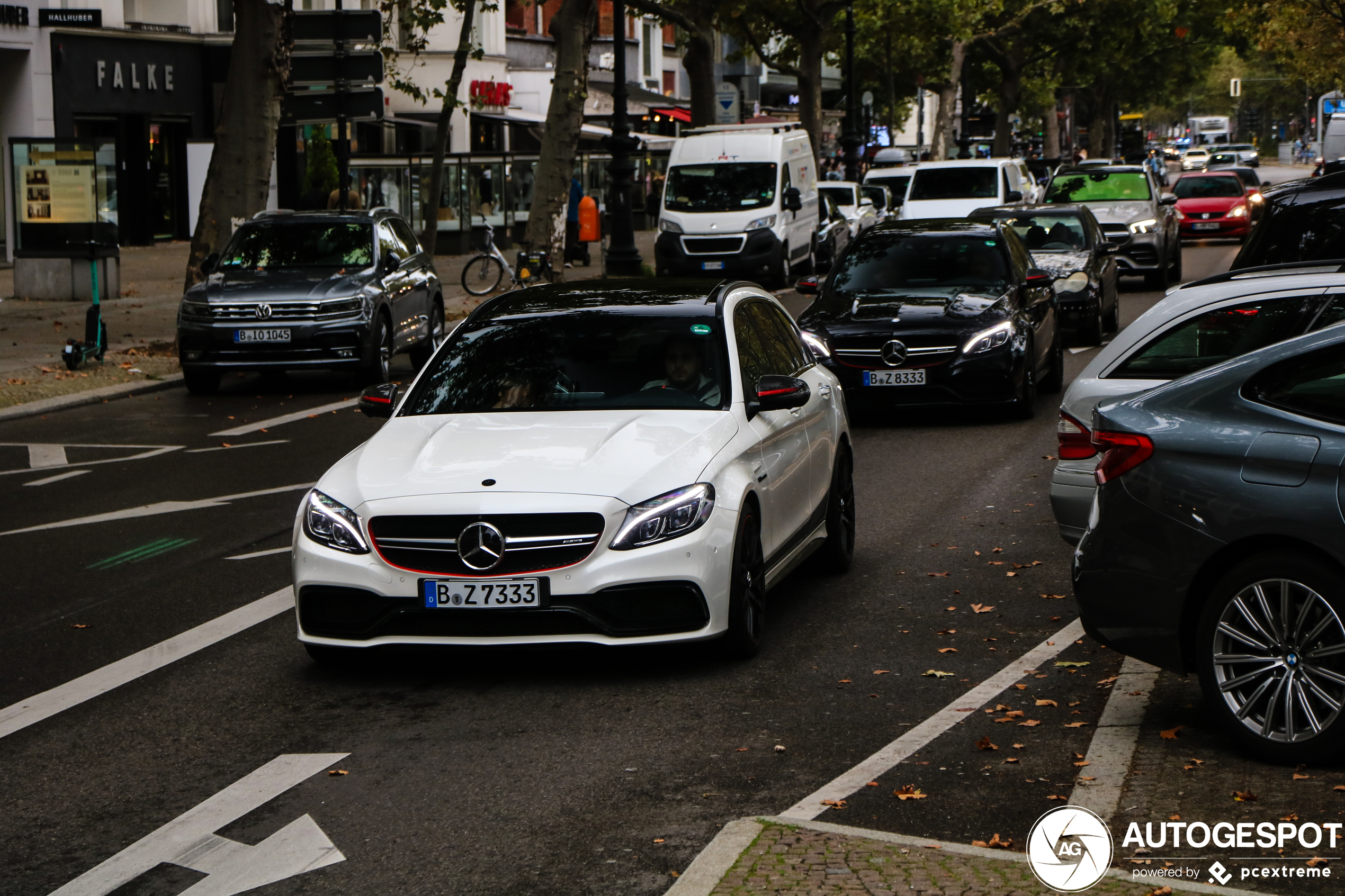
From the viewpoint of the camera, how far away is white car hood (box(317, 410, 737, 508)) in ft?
22.8

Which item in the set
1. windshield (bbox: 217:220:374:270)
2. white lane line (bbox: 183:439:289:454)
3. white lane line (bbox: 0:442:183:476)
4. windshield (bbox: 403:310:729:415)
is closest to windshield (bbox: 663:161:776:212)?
windshield (bbox: 217:220:374:270)

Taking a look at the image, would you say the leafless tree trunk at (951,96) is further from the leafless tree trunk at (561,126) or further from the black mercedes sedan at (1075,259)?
the black mercedes sedan at (1075,259)

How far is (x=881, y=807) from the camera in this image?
213 inches

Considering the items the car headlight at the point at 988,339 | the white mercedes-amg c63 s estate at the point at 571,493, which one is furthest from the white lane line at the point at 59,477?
the car headlight at the point at 988,339

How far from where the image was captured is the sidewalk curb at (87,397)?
16.4m

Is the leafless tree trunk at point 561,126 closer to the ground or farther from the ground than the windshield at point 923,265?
farther from the ground

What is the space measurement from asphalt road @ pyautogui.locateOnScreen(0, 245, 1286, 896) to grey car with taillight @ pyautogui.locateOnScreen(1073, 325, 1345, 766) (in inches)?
20.8

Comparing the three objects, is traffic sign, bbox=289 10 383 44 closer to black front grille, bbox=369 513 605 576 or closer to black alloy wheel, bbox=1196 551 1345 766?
black front grille, bbox=369 513 605 576

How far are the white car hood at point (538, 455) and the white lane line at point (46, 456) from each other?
264 inches

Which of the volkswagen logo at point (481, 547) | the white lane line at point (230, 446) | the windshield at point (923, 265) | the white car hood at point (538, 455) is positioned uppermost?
the windshield at point (923, 265)

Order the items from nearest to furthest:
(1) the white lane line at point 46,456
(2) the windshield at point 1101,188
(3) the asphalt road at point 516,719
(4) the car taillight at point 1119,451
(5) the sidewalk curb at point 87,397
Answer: (3) the asphalt road at point 516,719 < (4) the car taillight at point 1119,451 < (1) the white lane line at point 46,456 < (5) the sidewalk curb at point 87,397 < (2) the windshield at point 1101,188

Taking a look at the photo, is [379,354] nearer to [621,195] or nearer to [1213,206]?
[621,195]

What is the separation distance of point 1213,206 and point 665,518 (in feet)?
122

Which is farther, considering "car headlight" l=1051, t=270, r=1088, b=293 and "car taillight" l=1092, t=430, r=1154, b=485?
"car headlight" l=1051, t=270, r=1088, b=293
